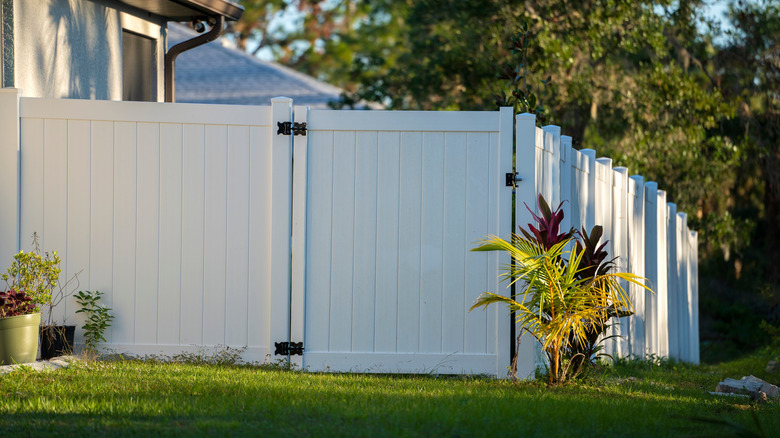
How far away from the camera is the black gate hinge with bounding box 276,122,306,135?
626 cm

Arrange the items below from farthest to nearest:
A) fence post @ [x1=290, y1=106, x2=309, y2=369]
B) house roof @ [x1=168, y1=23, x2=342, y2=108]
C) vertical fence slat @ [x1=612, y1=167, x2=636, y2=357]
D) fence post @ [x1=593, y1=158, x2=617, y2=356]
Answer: house roof @ [x1=168, y1=23, x2=342, y2=108] → vertical fence slat @ [x1=612, y1=167, x2=636, y2=357] → fence post @ [x1=593, y1=158, x2=617, y2=356] → fence post @ [x1=290, y1=106, x2=309, y2=369]

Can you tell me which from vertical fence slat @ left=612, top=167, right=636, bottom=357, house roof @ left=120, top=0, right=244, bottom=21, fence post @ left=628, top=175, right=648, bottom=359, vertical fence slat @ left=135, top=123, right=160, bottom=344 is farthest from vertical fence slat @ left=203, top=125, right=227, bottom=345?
fence post @ left=628, top=175, right=648, bottom=359

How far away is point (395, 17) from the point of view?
29.4 metres

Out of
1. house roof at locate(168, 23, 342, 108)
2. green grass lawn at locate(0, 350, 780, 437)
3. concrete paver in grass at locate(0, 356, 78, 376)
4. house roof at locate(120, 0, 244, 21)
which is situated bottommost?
green grass lawn at locate(0, 350, 780, 437)

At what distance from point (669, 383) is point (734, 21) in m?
8.67

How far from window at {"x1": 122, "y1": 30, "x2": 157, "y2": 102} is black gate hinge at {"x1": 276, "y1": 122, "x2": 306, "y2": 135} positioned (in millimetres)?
3693

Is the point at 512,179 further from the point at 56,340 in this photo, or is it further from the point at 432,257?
the point at 56,340

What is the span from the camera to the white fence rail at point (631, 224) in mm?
6430

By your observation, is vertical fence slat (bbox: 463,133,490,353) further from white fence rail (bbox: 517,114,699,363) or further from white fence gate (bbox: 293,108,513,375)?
white fence rail (bbox: 517,114,699,363)

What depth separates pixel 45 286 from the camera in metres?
6.16

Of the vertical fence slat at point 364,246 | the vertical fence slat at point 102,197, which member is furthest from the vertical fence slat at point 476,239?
the vertical fence slat at point 102,197

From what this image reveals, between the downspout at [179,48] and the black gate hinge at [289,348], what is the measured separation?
13.9 feet

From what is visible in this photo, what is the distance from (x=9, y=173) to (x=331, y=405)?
3.10m

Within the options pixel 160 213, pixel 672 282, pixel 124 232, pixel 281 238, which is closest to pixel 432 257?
pixel 281 238
